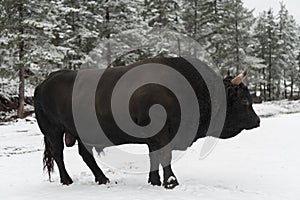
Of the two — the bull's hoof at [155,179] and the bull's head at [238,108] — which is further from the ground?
the bull's head at [238,108]

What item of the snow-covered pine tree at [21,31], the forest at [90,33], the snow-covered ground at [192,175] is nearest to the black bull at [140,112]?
the snow-covered ground at [192,175]

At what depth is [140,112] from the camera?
572cm

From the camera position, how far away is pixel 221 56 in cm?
3662

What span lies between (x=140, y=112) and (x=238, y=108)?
165 cm

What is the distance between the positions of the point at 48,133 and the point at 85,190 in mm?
1367

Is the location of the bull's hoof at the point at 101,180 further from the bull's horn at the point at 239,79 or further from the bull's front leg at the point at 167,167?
the bull's horn at the point at 239,79

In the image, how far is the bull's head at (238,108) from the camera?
6156mm

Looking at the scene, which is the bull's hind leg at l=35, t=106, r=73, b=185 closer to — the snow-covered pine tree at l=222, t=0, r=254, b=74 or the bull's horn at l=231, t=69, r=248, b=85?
the bull's horn at l=231, t=69, r=248, b=85

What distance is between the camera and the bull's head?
6.16 metres

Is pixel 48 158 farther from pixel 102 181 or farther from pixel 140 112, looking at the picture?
pixel 140 112

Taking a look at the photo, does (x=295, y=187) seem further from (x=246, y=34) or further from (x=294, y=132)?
(x=246, y=34)

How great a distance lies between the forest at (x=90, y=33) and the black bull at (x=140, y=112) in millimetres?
8894

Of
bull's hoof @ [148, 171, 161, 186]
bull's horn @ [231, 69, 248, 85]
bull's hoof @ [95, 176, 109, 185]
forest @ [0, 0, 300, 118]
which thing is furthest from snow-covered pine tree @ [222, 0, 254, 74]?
bull's hoof @ [148, 171, 161, 186]

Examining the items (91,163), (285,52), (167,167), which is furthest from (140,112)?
(285,52)
